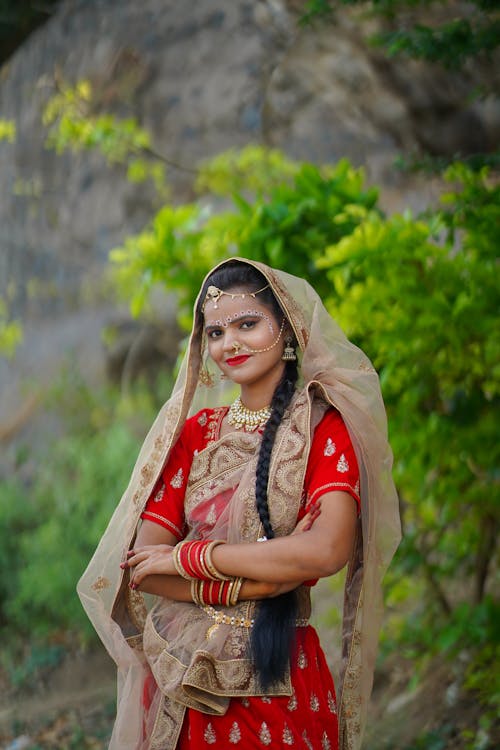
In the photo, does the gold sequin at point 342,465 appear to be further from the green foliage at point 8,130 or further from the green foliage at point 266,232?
the green foliage at point 8,130

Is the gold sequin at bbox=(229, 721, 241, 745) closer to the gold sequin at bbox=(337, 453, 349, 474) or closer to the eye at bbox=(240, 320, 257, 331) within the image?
the gold sequin at bbox=(337, 453, 349, 474)

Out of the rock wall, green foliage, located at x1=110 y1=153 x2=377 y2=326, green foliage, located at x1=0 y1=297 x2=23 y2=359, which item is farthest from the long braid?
green foliage, located at x1=0 y1=297 x2=23 y2=359

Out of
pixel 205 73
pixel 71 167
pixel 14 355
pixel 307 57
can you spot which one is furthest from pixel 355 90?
pixel 14 355

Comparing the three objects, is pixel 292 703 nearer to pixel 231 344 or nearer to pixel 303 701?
pixel 303 701

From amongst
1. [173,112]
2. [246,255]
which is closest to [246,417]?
[246,255]

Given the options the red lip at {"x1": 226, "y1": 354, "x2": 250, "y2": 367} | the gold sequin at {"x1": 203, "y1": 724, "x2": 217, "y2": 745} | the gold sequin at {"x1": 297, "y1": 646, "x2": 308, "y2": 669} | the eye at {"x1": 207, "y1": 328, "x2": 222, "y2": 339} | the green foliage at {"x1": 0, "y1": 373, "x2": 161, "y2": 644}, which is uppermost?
the eye at {"x1": 207, "y1": 328, "x2": 222, "y2": 339}

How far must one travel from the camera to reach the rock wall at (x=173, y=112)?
6.96m

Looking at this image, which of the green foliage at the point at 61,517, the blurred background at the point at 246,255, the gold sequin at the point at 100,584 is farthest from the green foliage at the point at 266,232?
the green foliage at the point at 61,517

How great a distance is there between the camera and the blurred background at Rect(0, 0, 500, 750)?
3.46 meters

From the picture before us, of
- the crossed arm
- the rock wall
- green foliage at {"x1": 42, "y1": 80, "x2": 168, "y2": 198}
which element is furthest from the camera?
the rock wall

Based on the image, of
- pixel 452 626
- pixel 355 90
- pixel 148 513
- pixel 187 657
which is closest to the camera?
pixel 187 657

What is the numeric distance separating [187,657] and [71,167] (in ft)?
21.4

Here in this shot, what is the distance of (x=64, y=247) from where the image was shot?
801 centimetres

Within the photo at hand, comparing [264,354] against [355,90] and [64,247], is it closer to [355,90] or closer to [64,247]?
[355,90]
